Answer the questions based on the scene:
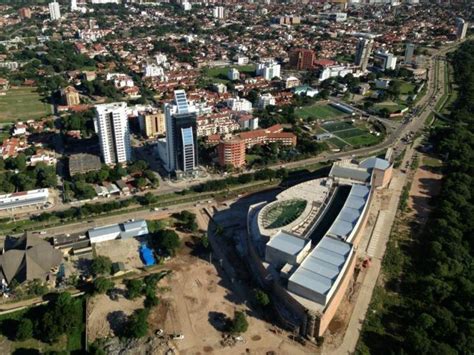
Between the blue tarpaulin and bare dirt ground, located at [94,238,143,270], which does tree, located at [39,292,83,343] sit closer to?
bare dirt ground, located at [94,238,143,270]

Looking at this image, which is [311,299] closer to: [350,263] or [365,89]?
[350,263]

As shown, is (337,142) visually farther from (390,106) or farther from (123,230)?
(123,230)

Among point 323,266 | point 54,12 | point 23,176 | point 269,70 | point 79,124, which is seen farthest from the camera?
point 54,12

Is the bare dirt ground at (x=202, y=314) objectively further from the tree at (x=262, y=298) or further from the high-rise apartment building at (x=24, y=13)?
the high-rise apartment building at (x=24, y=13)

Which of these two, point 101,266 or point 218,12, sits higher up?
A: point 218,12

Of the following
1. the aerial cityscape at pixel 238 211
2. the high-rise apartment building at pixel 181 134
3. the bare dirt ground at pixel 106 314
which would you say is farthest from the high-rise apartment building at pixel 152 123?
the bare dirt ground at pixel 106 314

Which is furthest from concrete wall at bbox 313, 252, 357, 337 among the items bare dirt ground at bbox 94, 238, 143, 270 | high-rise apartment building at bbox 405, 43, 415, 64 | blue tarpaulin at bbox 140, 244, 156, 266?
high-rise apartment building at bbox 405, 43, 415, 64

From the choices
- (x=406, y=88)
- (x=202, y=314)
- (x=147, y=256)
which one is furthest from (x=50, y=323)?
(x=406, y=88)
